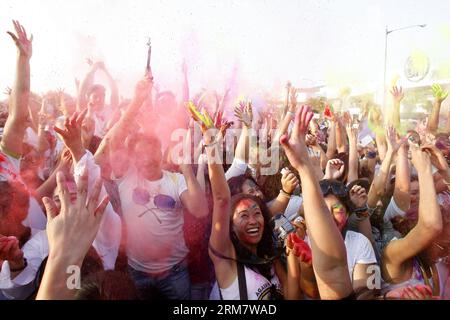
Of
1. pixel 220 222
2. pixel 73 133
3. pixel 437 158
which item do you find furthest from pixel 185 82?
pixel 437 158

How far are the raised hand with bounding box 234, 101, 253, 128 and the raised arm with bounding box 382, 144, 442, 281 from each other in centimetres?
119

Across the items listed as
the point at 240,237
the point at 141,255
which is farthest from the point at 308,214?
the point at 141,255

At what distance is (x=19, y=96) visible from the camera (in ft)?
6.52

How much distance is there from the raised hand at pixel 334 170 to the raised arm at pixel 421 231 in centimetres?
69

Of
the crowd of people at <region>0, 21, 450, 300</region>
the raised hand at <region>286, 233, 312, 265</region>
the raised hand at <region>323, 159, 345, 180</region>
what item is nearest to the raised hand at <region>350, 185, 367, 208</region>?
the crowd of people at <region>0, 21, 450, 300</region>

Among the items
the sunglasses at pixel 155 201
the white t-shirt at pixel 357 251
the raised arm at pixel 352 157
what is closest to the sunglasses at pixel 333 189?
the white t-shirt at pixel 357 251

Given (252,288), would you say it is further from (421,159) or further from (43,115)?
(43,115)

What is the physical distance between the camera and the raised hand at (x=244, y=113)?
2734 millimetres

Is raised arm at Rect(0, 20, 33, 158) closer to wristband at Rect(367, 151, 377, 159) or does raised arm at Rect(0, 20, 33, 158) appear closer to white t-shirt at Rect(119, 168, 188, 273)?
white t-shirt at Rect(119, 168, 188, 273)

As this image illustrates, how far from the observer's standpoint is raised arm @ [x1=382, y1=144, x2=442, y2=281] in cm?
176

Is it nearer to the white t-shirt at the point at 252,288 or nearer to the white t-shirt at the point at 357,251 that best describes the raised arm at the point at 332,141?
the white t-shirt at the point at 357,251

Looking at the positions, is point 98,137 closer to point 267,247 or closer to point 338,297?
point 267,247

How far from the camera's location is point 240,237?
5.90ft

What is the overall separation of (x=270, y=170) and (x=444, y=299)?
1236mm
